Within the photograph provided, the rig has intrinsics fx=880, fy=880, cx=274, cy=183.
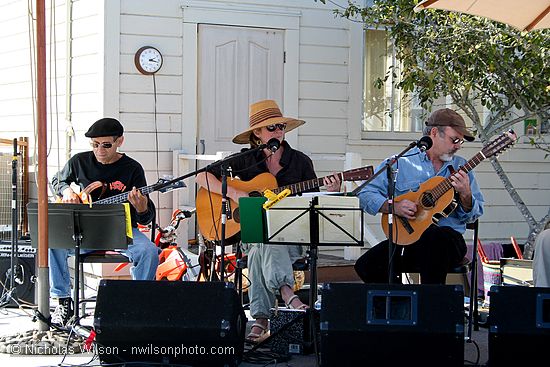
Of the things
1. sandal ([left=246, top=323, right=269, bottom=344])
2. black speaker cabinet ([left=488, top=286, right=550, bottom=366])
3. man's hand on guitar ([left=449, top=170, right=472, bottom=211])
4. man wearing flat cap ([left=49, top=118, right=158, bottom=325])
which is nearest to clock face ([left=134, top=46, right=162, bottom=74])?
man wearing flat cap ([left=49, top=118, right=158, bottom=325])

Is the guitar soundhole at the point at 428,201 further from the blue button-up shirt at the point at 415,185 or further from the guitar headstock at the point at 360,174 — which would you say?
the guitar headstock at the point at 360,174

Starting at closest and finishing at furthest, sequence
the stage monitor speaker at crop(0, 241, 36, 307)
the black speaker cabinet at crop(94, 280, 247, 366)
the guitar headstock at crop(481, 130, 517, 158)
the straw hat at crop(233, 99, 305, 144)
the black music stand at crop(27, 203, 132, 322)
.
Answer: the black speaker cabinet at crop(94, 280, 247, 366) < the guitar headstock at crop(481, 130, 517, 158) < the black music stand at crop(27, 203, 132, 322) < the straw hat at crop(233, 99, 305, 144) < the stage monitor speaker at crop(0, 241, 36, 307)

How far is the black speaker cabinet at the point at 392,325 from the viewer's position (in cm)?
419

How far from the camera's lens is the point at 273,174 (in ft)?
19.4

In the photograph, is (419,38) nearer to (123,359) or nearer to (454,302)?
(454,302)

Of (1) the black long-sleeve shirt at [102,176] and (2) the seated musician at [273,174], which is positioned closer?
(2) the seated musician at [273,174]

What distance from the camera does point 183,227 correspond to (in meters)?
7.62

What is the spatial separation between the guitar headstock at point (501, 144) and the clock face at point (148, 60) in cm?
337

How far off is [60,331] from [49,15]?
3.87 metres

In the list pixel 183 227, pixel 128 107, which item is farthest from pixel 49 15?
pixel 183 227

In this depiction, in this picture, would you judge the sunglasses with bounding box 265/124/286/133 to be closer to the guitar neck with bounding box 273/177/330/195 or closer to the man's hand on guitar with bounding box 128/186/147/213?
the guitar neck with bounding box 273/177/330/195

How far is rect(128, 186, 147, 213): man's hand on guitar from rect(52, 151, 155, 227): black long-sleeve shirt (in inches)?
7.4

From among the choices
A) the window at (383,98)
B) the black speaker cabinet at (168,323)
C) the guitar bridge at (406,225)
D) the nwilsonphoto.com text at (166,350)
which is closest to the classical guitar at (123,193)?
the black speaker cabinet at (168,323)

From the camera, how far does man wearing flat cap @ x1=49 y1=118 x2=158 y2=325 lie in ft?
19.1
